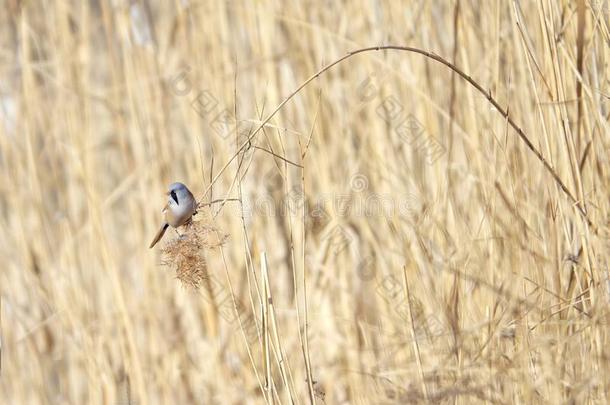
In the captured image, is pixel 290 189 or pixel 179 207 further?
pixel 290 189

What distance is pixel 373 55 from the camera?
68.9 inches

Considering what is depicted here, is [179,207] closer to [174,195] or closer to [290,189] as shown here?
[174,195]

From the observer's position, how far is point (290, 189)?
1955mm

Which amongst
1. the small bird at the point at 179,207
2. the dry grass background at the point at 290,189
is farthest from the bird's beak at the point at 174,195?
the dry grass background at the point at 290,189

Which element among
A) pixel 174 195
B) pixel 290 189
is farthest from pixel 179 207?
pixel 290 189

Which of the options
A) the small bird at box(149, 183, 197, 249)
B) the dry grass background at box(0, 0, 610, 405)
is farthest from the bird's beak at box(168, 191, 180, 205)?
the dry grass background at box(0, 0, 610, 405)

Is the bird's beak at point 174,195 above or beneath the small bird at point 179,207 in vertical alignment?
above

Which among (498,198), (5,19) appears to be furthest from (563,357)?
(5,19)

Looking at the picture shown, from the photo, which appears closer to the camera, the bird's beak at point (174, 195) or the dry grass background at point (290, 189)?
the bird's beak at point (174, 195)

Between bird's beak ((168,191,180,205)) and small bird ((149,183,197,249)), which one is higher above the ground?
bird's beak ((168,191,180,205))

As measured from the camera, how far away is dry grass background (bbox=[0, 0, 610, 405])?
1368 millimetres

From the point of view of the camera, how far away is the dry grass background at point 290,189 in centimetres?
137

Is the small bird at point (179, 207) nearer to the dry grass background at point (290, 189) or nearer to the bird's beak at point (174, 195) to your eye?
the bird's beak at point (174, 195)

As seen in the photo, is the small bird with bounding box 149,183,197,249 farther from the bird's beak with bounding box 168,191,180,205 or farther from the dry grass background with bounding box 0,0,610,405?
the dry grass background with bounding box 0,0,610,405
